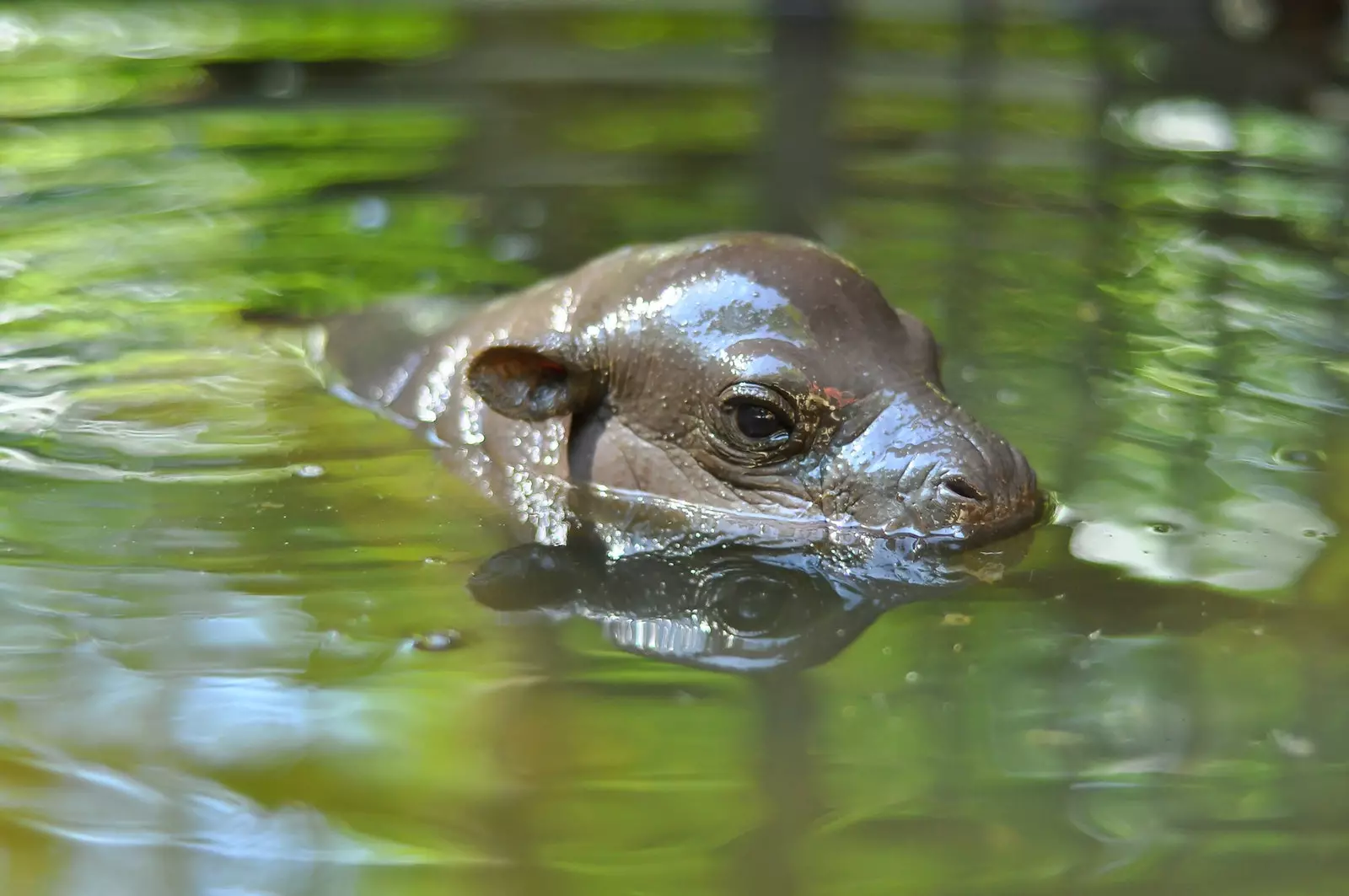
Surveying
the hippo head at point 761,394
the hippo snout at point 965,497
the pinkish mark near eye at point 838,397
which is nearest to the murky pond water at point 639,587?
the hippo snout at point 965,497

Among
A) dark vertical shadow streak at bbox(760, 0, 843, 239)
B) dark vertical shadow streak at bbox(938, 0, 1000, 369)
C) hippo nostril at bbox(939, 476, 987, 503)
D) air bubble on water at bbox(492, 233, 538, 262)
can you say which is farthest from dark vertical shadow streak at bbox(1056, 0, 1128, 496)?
air bubble on water at bbox(492, 233, 538, 262)

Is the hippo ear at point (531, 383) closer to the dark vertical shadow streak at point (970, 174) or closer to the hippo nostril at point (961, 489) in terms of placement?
the hippo nostril at point (961, 489)

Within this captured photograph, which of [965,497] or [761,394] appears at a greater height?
[761,394]

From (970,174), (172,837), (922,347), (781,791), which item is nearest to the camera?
(172,837)

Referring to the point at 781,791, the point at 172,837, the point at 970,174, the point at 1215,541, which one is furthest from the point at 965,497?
the point at 970,174

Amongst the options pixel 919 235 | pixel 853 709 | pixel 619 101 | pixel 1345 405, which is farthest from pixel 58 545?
pixel 619 101

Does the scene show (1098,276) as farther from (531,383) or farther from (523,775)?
(523,775)

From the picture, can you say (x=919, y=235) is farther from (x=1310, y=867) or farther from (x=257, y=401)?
(x=1310, y=867)
